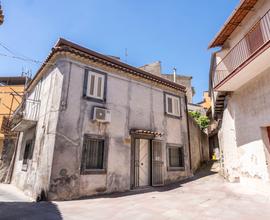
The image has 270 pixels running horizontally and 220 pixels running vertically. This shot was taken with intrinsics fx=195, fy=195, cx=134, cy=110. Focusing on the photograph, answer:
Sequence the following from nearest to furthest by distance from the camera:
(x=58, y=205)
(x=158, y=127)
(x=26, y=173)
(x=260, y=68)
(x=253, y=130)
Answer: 1. (x=58, y=205)
2. (x=260, y=68)
3. (x=253, y=130)
4. (x=26, y=173)
5. (x=158, y=127)

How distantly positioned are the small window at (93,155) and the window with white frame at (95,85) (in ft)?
6.64

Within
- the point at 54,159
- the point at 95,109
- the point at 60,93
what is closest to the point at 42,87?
the point at 60,93

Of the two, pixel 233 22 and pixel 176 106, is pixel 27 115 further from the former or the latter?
pixel 233 22

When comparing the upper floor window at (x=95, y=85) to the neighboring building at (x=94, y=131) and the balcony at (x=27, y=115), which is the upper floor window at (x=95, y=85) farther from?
the balcony at (x=27, y=115)

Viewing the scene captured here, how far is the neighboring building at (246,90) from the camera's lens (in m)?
7.98

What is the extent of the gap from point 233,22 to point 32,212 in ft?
39.5

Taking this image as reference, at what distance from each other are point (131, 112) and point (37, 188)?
550 cm

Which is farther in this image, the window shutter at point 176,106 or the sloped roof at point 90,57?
the window shutter at point 176,106

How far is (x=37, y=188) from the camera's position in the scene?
25.6 feet

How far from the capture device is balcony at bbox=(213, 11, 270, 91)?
7.55 meters

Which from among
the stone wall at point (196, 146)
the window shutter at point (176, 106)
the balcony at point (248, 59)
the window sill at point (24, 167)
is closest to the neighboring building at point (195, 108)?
the stone wall at point (196, 146)

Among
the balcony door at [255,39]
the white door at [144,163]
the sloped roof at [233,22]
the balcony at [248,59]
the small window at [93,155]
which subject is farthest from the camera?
the white door at [144,163]

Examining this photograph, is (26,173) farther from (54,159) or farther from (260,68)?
(260,68)

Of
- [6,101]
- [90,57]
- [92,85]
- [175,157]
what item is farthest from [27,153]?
[6,101]
